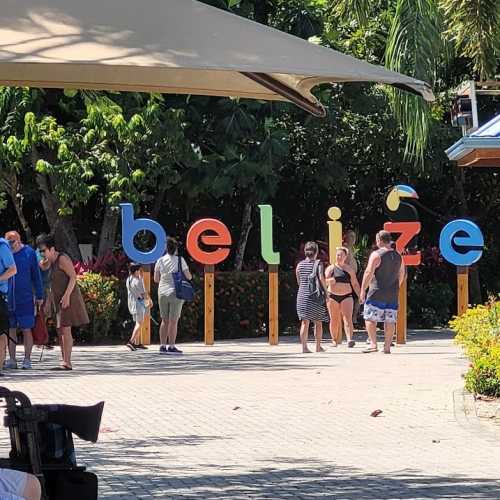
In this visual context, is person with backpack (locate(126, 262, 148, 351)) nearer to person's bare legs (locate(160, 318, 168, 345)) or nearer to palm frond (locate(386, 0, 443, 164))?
person's bare legs (locate(160, 318, 168, 345))

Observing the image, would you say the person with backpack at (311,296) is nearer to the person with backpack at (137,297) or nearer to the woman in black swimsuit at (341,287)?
the woman in black swimsuit at (341,287)

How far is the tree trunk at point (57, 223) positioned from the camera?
26.4m

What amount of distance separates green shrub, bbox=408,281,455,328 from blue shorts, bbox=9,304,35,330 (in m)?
12.3

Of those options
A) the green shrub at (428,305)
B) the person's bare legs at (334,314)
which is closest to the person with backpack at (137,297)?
the person's bare legs at (334,314)

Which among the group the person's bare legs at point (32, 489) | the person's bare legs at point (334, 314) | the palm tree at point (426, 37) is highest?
the palm tree at point (426, 37)

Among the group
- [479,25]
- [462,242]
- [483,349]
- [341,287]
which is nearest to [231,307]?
[462,242]

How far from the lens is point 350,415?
1228cm

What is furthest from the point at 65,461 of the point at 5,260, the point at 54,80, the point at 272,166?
the point at 272,166

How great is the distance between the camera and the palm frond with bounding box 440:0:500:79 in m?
12.0

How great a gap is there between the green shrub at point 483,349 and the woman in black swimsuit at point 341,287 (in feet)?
19.9

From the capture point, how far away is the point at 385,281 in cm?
1953

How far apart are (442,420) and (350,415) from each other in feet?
2.88

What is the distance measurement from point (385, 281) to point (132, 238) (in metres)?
5.27

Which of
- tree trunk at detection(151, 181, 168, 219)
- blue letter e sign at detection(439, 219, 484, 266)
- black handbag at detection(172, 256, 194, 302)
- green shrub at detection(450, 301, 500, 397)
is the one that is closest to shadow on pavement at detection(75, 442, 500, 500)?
green shrub at detection(450, 301, 500, 397)
